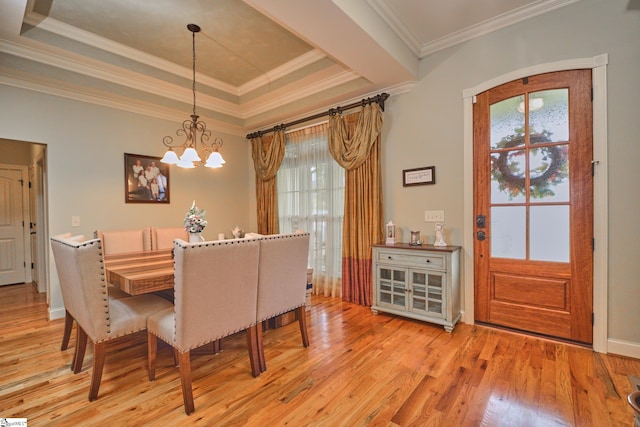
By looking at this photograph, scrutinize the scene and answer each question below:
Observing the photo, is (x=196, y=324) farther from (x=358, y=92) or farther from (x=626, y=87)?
(x=626, y=87)

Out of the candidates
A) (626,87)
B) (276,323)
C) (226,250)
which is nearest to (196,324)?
(226,250)

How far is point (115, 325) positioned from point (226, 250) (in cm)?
94

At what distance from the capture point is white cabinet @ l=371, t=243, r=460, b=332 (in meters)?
2.75

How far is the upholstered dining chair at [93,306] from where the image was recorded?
5.75 ft

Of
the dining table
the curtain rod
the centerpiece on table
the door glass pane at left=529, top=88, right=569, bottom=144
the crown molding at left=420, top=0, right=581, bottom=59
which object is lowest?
the dining table

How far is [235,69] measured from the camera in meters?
3.75

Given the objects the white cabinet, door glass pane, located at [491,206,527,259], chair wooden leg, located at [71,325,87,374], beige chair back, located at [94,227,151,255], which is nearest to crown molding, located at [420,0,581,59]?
door glass pane, located at [491,206,527,259]

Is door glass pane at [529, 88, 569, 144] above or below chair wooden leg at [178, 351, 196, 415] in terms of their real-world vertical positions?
above

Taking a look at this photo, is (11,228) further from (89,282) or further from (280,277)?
(280,277)

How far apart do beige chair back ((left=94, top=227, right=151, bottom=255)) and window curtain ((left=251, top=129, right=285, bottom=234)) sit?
178 cm

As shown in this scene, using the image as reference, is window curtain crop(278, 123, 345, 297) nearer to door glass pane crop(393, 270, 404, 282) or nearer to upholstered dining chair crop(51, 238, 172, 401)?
door glass pane crop(393, 270, 404, 282)

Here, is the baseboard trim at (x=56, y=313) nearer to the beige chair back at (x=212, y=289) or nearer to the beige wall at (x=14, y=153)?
the beige chair back at (x=212, y=289)

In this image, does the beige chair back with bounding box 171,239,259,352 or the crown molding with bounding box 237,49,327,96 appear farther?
the crown molding with bounding box 237,49,327,96

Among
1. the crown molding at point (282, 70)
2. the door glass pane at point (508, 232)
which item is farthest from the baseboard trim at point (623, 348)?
the crown molding at point (282, 70)
